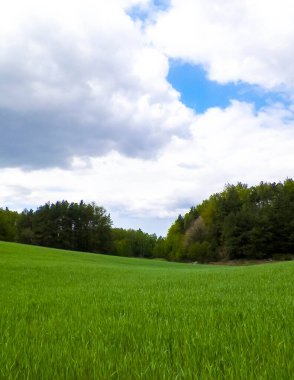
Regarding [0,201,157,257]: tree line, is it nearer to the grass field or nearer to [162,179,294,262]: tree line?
[162,179,294,262]: tree line

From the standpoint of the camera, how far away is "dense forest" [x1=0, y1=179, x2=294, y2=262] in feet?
299

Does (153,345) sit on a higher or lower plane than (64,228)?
lower

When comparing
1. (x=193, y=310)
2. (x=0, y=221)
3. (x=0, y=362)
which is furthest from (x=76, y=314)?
(x=0, y=221)

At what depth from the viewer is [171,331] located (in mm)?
4609

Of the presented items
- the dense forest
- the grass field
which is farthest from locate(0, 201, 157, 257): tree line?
the grass field

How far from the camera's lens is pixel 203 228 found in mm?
112312

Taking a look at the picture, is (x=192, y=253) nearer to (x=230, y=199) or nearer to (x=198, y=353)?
(x=230, y=199)

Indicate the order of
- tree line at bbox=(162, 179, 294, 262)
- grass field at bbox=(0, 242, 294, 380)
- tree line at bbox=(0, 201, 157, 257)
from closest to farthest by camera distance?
1. grass field at bbox=(0, 242, 294, 380)
2. tree line at bbox=(162, 179, 294, 262)
3. tree line at bbox=(0, 201, 157, 257)

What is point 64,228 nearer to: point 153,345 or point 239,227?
point 239,227

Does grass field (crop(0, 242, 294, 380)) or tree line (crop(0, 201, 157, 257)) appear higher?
tree line (crop(0, 201, 157, 257))

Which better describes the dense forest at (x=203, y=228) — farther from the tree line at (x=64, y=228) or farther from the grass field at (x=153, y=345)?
the grass field at (x=153, y=345)

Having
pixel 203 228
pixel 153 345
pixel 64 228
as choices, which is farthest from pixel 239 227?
pixel 153 345

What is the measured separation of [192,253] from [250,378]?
105m

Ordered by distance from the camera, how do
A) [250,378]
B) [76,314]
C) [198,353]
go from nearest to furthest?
[250,378] → [198,353] → [76,314]
